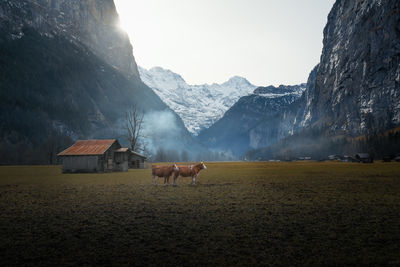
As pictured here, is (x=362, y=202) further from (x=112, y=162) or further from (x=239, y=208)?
(x=112, y=162)

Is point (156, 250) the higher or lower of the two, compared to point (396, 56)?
lower

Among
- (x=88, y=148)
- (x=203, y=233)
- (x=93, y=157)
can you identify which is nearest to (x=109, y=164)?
(x=93, y=157)

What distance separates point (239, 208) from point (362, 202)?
7721mm

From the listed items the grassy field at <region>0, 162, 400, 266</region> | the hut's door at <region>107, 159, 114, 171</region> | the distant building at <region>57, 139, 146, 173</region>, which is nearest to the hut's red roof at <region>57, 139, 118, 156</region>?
the distant building at <region>57, 139, 146, 173</region>

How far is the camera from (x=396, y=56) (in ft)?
646

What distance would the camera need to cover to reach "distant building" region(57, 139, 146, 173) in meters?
60.7

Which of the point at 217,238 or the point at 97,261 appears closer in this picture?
the point at 97,261

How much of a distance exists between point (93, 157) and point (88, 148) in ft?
12.6

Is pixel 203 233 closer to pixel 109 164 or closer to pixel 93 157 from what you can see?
pixel 93 157

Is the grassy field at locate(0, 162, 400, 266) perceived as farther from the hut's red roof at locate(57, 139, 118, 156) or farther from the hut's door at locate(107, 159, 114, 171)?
the hut's door at locate(107, 159, 114, 171)

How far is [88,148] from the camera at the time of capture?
63.5m

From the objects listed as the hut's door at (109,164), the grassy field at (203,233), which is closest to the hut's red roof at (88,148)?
the hut's door at (109,164)

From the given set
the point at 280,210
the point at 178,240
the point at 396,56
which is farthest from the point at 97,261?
the point at 396,56

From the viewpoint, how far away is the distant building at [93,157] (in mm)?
60719
